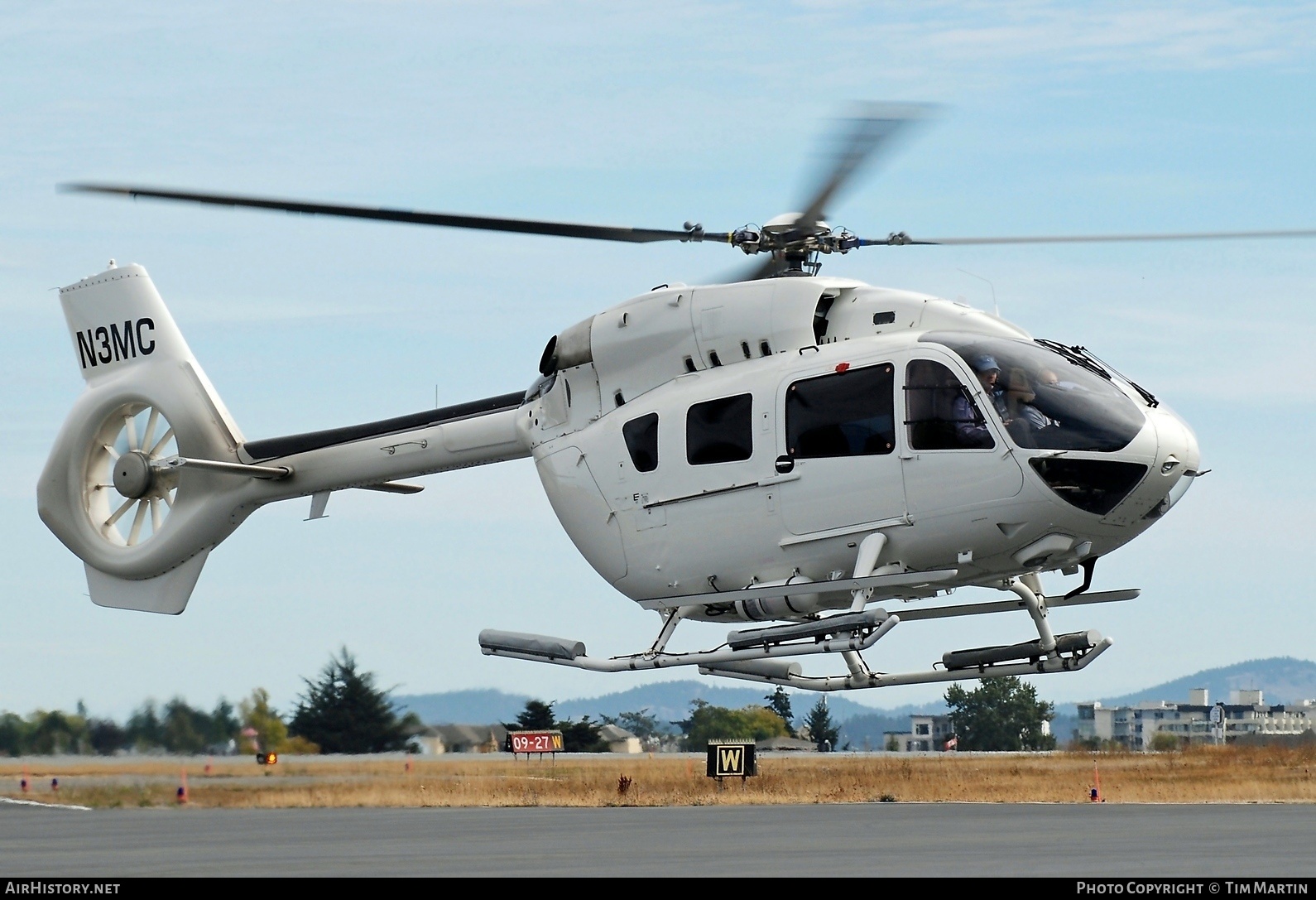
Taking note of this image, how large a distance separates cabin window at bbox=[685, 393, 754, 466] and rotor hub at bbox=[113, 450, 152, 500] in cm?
955

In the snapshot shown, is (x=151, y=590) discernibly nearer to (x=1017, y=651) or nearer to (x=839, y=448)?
(x=839, y=448)

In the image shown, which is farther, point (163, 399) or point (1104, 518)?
point (163, 399)

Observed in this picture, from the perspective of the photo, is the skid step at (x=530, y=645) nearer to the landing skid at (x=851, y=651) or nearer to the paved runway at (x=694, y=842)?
the landing skid at (x=851, y=651)

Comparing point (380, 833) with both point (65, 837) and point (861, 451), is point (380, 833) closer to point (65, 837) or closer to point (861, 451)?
point (65, 837)

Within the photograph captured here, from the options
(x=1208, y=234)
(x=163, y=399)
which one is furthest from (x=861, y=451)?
(x=163, y=399)

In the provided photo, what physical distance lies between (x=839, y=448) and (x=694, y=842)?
13.2 feet

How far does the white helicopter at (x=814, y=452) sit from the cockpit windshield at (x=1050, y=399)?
→ 0.02 meters

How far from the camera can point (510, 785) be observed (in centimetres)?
3128

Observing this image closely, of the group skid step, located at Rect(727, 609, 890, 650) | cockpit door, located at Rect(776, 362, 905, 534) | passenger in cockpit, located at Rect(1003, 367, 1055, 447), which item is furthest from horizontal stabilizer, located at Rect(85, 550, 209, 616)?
passenger in cockpit, located at Rect(1003, 367, 1055, 447)

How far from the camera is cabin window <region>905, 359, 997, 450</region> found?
15.7m

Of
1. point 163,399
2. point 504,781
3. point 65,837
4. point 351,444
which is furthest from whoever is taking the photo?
point 504,781

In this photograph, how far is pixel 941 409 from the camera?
15.8 meters

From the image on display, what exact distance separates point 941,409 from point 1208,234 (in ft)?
11.1

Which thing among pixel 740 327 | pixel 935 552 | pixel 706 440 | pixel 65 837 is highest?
pixel 740 327
